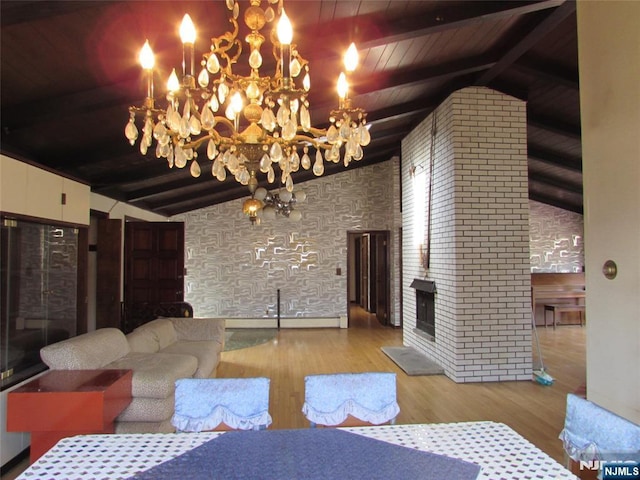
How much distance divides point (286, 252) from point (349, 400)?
22.9 ft

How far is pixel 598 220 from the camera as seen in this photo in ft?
8.25

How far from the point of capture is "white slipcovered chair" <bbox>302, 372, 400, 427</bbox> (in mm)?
1837

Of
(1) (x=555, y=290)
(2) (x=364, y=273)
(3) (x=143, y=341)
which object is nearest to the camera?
(3) (x=143, y=341)

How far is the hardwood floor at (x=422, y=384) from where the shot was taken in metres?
3.60

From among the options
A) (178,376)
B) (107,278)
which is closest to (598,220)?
(178,376)

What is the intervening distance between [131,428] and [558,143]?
274 inches

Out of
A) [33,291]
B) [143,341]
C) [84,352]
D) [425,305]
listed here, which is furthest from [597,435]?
[425,305]

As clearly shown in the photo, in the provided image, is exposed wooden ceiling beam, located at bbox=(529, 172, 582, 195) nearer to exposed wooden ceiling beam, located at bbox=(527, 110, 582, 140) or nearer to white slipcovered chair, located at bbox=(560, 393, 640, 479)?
exposed wooden ceiling beam, located at bbox=(527, 110, 582, 140)

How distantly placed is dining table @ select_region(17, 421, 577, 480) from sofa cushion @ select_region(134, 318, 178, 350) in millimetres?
3027

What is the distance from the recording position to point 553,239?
369 inches

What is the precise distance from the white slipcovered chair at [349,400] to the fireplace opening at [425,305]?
12.0ft

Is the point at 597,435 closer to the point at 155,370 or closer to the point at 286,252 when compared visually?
the point at 155,370

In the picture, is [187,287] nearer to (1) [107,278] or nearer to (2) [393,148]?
(1) [107,278]

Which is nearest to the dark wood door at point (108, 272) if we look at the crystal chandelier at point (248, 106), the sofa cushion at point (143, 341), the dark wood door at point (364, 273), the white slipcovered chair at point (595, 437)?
the sofa cushion at point (143, 341)
